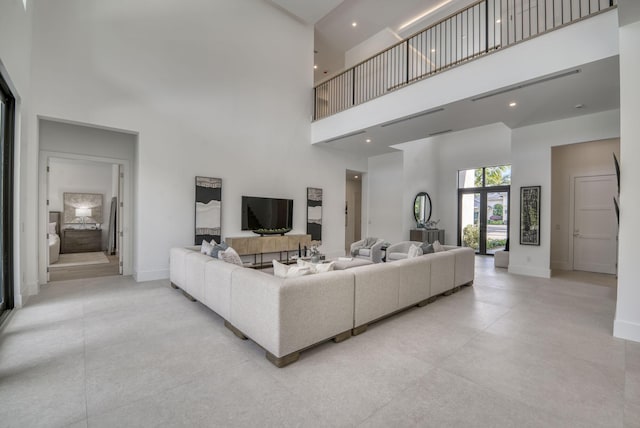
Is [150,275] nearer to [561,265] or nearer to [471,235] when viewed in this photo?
[561,265]

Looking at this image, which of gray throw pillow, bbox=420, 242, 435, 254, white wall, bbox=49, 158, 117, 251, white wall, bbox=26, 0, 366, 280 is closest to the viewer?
gray throw pillow, bbox=420, 242, 435, 254

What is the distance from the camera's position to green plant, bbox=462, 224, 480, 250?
9.46 m

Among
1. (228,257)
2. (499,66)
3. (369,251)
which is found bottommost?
(369,251)

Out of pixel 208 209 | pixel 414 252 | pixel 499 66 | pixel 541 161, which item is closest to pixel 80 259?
pixel 208 209

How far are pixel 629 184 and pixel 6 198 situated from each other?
703 centimetres

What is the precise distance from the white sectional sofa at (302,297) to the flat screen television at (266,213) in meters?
2.44

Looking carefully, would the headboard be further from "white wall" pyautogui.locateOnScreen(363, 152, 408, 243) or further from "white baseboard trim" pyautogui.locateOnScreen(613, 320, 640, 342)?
"white baseboard trim" pyautogui.locateOnScreen(613, 320, 640, 342)

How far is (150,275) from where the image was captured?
17.6 feet

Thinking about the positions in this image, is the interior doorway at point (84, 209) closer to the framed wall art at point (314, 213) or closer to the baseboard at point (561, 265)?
the framed wall art at point (314, 213)

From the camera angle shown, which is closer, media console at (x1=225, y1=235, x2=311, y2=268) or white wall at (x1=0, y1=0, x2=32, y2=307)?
white wall at (x1=0, y1=0, x2=32, y2=307)

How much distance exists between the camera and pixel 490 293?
15.5ft

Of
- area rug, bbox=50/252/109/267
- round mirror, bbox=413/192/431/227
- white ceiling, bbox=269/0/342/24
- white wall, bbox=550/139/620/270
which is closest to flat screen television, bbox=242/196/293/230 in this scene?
area rug, bbox=50/252/109/267

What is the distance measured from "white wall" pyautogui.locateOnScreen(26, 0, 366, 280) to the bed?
3084mm

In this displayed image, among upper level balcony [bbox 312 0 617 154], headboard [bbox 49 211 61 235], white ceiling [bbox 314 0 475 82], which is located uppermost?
white ceiling [bbox 314 0 475 82]
